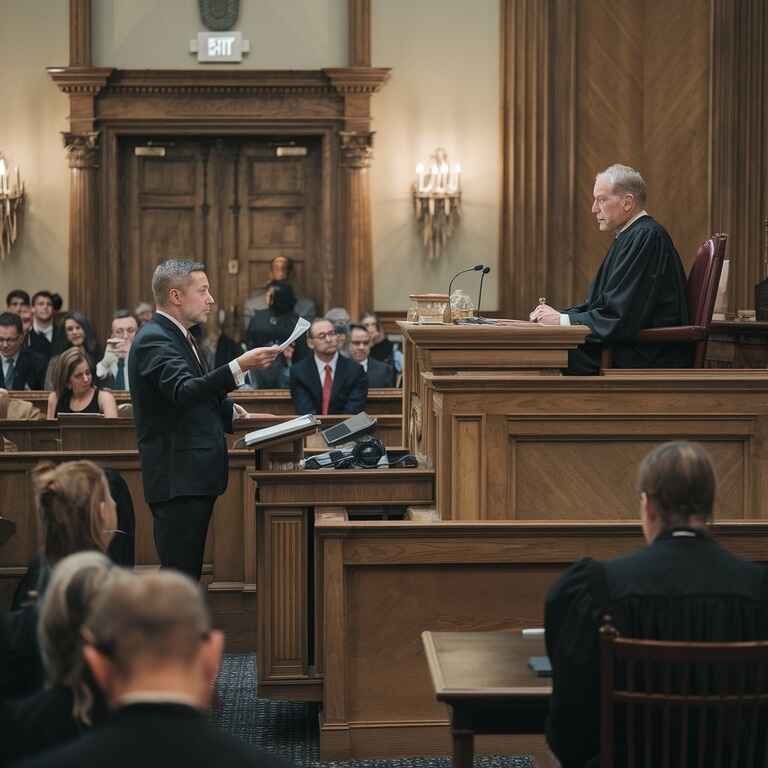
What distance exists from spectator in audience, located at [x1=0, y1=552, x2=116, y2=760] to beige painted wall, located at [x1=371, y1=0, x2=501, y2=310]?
9.88 meters

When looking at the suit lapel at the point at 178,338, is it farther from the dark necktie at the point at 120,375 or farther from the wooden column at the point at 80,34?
the wooden column at the point at 80,34

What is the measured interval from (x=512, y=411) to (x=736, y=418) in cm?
83

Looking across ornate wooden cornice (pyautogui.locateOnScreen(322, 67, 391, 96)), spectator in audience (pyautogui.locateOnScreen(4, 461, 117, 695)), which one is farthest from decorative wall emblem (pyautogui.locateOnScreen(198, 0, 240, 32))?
spectator in audience (pyautogui.locateOnScreen(4, 461, 117, 695))

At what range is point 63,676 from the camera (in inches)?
104

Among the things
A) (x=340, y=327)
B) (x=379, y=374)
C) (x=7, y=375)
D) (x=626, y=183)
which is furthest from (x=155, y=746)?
(x=7, y=375)

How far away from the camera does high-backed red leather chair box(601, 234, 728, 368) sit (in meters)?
5.69

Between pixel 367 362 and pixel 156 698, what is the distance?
8249 millimetres

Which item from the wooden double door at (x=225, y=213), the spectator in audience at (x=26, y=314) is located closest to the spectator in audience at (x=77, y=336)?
the spectator in audience at (x=26, y=314)

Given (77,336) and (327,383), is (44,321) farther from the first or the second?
(327,383)

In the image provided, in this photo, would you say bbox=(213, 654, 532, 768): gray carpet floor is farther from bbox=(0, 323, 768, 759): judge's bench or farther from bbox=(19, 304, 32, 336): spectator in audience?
bbox=(19, 304, 32, 336): spectator in audience

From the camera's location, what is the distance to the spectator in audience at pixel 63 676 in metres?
2.58

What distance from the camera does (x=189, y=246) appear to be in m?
12.9

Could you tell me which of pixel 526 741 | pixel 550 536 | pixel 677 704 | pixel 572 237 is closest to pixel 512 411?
pixel 550 536

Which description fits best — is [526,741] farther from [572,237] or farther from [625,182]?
[572,237]
